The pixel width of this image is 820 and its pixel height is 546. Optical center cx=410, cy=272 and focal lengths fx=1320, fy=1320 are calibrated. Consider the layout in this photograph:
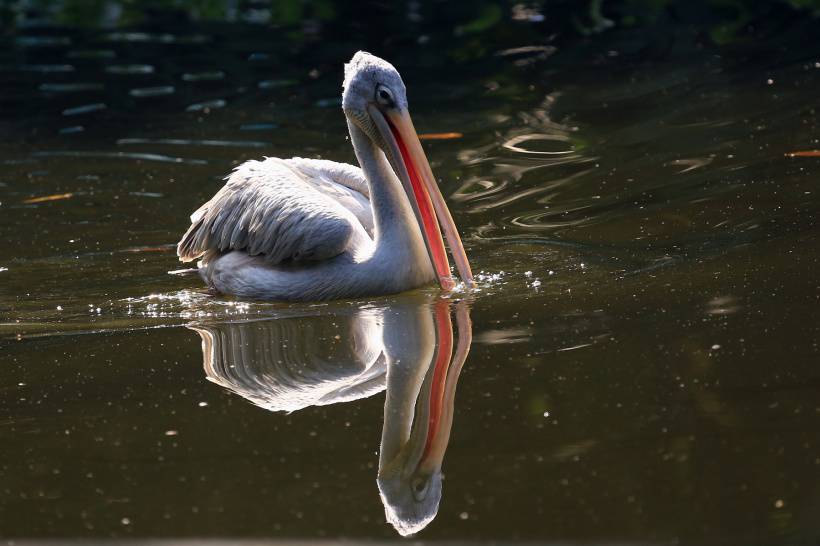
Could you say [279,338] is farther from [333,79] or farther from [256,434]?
[333,79]

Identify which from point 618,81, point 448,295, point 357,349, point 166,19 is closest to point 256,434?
point 357,349

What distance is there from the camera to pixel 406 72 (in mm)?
9344

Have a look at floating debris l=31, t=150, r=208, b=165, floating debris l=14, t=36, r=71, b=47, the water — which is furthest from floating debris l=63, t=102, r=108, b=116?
floating debris l=14, t=36, r=71, b=47

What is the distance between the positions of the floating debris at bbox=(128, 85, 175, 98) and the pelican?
3927 millimetres

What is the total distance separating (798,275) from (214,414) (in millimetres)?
2125

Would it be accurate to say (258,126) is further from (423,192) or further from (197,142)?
(423,192)

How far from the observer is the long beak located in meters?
4.94

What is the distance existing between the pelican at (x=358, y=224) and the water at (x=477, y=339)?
12 centimetres

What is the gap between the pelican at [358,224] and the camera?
5004mm

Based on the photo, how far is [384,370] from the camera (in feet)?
13.5

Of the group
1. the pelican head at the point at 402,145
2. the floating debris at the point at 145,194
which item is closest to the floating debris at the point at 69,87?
the floating debris at the point at 145,194

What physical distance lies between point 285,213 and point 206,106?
12.6 ft

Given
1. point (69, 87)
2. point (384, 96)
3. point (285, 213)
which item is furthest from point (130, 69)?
point (384, 96)

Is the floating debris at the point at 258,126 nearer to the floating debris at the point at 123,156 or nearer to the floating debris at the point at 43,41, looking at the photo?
the floating debris at the point at 123,156
